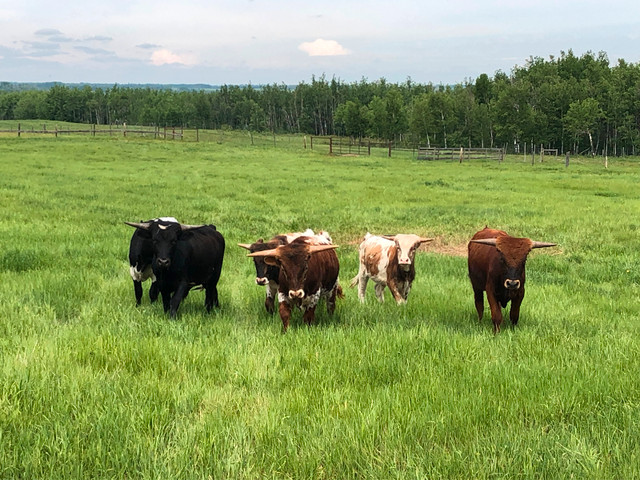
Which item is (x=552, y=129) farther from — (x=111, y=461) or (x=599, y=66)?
(x=111, y=461)

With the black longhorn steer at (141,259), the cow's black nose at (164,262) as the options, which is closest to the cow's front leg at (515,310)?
the cow's black nose at (164,262)

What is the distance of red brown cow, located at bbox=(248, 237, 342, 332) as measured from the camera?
6.70 meters

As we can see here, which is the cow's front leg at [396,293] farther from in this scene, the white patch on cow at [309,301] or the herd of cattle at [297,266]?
the white patch on cow at [309,301]

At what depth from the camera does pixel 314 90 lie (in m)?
140

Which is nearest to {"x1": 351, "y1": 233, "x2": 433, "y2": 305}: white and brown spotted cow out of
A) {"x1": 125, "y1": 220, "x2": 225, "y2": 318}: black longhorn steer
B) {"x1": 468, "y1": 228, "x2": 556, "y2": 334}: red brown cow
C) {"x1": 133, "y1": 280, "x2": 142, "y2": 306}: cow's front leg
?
{"x1": 468, "y1": 228, "x2": 556, "y2": 334}: red brown cow

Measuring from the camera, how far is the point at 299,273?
22.0 feet

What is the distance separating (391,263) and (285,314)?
A: 94.6 inches

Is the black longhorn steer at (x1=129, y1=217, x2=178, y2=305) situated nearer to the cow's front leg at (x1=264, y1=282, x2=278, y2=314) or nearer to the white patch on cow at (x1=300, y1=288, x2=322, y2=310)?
the cow's front leg at (x1=264, y1=282, x2=278, y2=314)

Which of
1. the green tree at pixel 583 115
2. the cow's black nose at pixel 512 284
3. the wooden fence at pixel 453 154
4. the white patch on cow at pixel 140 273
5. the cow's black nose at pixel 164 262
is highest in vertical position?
the green tree at pixel 583 115

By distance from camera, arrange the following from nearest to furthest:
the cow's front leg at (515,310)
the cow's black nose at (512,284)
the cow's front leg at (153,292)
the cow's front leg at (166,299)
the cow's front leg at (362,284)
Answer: the cow's black nose at (512,284) → the cow's front leg at (515,310) → the cow's front leg at (166,299) → the cow's front leg at (153,292) → the cow's front leg at (362,284)

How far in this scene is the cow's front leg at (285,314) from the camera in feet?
22.1

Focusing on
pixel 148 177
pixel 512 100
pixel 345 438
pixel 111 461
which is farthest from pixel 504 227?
pixel 512 100

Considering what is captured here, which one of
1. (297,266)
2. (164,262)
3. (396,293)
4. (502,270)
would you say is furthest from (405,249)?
(164,262)

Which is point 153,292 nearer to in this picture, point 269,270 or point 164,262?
point 164,262
